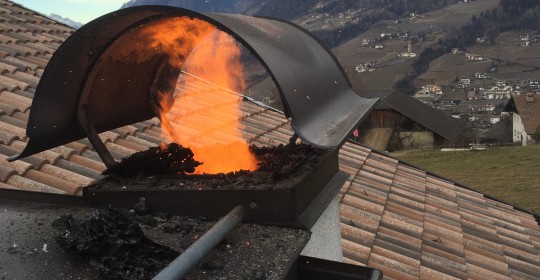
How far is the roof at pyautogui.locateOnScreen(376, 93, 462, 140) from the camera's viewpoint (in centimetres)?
4550

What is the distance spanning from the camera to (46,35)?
7.31 m

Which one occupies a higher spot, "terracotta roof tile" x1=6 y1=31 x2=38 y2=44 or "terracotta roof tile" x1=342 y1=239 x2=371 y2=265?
"terracotta roof tile" x1=6 y1=31 x2=38 y2=44

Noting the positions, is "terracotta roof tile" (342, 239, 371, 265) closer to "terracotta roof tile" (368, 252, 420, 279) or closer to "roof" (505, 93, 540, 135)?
"terracotta roof tile" (368, 252, 420, 279)

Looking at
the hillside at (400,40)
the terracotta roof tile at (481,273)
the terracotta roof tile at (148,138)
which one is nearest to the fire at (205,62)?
the terracotta roof tile at (148,138)

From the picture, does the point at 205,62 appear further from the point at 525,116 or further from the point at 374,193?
the point at 525,116

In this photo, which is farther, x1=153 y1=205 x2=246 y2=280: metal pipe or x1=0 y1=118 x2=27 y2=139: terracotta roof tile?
x1=0 y1=118 x2=27 y2=139: terracotta roof tile

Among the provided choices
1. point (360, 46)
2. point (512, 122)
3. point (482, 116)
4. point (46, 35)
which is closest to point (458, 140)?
point (512, 122)

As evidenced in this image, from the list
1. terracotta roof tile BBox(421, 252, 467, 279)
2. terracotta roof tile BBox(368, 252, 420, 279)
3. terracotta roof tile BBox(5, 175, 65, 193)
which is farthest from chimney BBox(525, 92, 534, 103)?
terracotta roof tile BBox(5, 175, 65, 193)

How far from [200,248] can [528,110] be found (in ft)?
155

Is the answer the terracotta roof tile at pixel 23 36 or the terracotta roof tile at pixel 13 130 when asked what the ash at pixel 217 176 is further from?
the terracotta roof tile at pixel 23 36

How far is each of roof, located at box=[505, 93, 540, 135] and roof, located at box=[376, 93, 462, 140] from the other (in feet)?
17.9

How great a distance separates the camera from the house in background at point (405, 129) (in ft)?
147

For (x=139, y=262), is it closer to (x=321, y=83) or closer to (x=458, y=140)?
(x=321, y=83)

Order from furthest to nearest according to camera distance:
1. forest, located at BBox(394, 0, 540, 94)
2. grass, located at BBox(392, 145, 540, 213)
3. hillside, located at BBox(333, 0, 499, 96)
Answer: forest, located at BBox(394, 0, 540, 94)
hillside, located at BBox(333, 0, 499, 96)
grass, located at BBox(392, 145, 540, 213)
